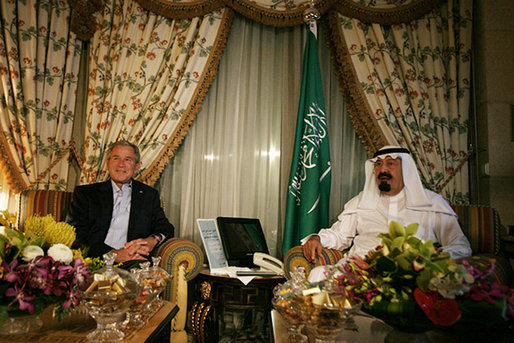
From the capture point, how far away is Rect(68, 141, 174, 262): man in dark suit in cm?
290

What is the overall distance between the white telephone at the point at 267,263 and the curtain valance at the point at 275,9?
7.41 ft

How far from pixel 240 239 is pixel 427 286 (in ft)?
6.93

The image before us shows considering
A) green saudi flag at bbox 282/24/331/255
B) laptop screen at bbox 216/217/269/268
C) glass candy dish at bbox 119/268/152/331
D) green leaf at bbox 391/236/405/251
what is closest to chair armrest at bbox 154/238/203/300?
laptop screen at bbox 216/217/269/268

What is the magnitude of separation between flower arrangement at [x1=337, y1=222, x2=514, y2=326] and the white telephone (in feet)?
5.36

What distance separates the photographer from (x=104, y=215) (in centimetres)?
296

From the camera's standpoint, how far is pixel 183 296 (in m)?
2.75

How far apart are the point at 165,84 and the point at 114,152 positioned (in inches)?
36.5

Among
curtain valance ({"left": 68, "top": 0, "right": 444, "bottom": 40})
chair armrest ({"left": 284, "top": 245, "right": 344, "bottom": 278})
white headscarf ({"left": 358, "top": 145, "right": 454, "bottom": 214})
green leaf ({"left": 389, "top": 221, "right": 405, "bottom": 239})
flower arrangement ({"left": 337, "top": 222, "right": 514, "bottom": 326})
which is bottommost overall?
chair armrest ({"left": 284, "top": 245, "right": 344, "bottom": 278})

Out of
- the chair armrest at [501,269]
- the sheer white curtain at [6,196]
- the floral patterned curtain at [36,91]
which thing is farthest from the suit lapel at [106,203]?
the chair armrest at [501,269]

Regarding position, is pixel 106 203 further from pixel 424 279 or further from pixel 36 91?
pixel 424 279

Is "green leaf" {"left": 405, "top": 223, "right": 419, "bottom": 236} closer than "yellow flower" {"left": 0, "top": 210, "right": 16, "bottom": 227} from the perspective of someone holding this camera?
Yes

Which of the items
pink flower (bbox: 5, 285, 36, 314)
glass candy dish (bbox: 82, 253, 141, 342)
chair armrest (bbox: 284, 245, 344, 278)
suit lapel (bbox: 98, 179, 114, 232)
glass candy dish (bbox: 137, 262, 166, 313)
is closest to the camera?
pink flower (bbox: 5, 285, 36, 314)

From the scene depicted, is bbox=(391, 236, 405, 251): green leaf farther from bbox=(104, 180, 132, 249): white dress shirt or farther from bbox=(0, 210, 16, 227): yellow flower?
bbox=(104, 180, 132, 249): white dress shirt

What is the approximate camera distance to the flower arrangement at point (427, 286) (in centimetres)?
110
